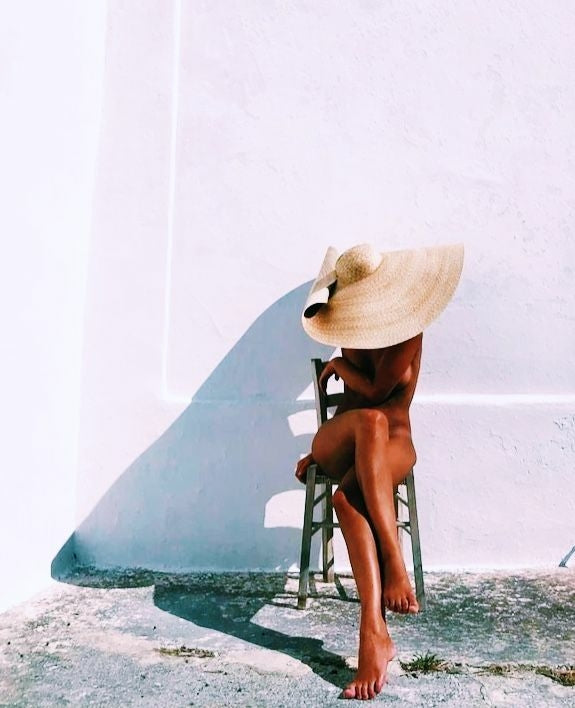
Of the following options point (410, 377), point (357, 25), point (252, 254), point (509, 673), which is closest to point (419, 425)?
point (410, 377)

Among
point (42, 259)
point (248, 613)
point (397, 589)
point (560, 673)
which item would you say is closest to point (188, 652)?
point (248, 613)

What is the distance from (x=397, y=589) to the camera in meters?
2.57

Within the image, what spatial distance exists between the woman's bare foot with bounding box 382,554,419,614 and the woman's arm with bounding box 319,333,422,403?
2.66 feet

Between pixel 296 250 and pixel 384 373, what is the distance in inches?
49.8

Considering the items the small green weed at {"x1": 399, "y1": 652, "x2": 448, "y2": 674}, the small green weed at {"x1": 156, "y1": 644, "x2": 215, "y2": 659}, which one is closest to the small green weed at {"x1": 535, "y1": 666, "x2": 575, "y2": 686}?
the small green weed at {"x1": 399, "y1": 652, "x2": 448, "y2": 674}

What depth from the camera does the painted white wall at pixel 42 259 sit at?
326cm

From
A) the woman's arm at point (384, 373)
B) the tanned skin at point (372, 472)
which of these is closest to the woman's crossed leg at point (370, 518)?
the tanned skin at point (372, 472)

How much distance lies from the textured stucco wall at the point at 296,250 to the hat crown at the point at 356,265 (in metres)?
0.76

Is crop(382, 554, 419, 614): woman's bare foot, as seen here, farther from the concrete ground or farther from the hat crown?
the hat crown

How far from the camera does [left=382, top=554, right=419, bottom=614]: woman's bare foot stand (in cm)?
254

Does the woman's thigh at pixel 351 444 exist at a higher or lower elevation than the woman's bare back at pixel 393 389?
lower

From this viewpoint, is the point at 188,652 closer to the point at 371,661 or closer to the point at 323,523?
the point at 371,661

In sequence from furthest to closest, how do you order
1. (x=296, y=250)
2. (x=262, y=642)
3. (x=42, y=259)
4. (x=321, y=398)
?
1. (x=296, y=250)
2. (x=321, y=398)
3. (x=42, y=259)
4. (x=262, y=642)

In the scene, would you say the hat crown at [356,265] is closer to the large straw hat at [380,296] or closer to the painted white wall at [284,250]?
the large straw hat at [380,296]
